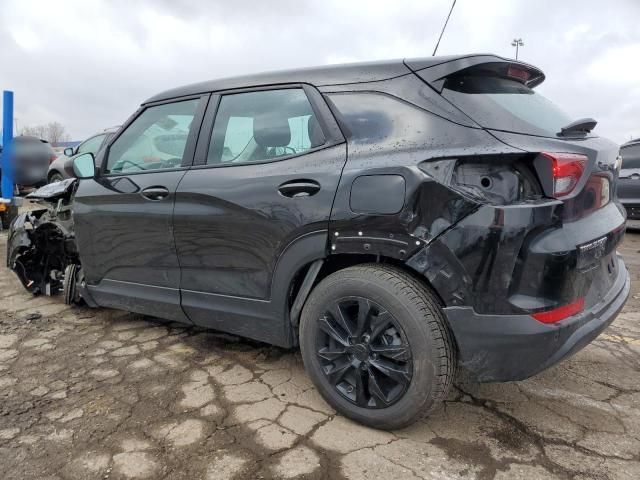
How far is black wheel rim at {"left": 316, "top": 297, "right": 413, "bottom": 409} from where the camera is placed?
2104 mm

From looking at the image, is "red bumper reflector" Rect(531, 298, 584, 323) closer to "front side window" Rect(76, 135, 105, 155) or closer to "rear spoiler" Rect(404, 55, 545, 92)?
"rear spoiler" Rect(404, 55, 545, 92)

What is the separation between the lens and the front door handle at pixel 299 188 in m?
2.27

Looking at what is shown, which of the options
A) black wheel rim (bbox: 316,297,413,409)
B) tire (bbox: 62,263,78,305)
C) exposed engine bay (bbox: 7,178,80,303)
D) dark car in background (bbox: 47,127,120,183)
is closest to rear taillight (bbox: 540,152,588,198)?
black wheel rim (bbox: 316,297,413,409)

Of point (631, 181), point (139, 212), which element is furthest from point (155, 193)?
point (631, 181)

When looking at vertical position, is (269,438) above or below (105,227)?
below

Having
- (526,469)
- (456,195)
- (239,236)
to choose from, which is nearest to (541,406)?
(526,469)

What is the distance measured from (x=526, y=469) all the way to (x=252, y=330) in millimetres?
1454

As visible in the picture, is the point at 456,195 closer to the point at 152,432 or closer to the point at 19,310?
the point at 152,432

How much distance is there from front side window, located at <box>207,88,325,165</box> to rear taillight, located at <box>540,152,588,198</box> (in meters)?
1.04

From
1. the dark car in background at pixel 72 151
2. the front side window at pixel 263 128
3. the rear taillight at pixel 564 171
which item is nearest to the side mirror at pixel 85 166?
the front side window at pixel 263 128

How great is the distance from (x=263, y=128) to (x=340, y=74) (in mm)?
522

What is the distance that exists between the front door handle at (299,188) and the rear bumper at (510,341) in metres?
0.82

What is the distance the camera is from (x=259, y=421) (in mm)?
2336

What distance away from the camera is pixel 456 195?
193 cm
